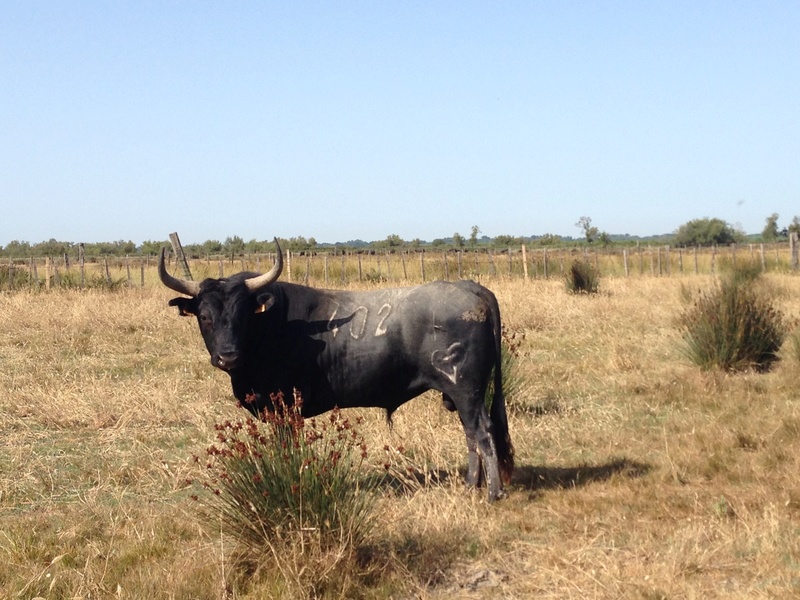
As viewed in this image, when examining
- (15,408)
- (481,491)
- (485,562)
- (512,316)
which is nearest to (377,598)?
(485,562)

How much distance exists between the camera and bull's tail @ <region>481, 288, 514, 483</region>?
6.61 metres

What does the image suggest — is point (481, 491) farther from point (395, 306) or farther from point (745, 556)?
point (745, 556)

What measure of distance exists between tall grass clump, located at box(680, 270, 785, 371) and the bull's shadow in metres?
4.43

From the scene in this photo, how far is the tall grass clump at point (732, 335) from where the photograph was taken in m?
11.1

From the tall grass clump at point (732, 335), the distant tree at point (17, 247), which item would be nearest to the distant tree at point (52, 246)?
the distant tree at point (17, 247)

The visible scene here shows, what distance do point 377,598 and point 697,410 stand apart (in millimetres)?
5578

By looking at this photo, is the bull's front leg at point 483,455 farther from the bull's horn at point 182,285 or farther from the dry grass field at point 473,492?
the bull's horn at point 182,285

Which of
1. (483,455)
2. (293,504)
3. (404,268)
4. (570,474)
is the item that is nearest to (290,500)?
(293,504)

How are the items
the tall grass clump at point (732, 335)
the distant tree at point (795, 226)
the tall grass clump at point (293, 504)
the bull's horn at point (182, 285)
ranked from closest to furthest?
the tall grass clump at point (293, 504) < the bull's horn at point (182, 285) < the tall grass clump at point (732, 335) < the distant tree at point (795, 226)

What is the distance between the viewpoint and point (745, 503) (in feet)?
19.6

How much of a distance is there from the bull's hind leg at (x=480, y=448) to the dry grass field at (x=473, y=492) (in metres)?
0.14

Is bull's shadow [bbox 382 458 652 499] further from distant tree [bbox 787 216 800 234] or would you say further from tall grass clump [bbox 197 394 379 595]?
distant tree [bbox 787 216 800 234]

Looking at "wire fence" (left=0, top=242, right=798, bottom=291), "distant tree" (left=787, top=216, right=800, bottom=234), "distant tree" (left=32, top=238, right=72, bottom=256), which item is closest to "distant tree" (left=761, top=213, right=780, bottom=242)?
"distant tree" (left=787, top=216, right=800, bottom=234)

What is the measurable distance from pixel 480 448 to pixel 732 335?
236 inches
